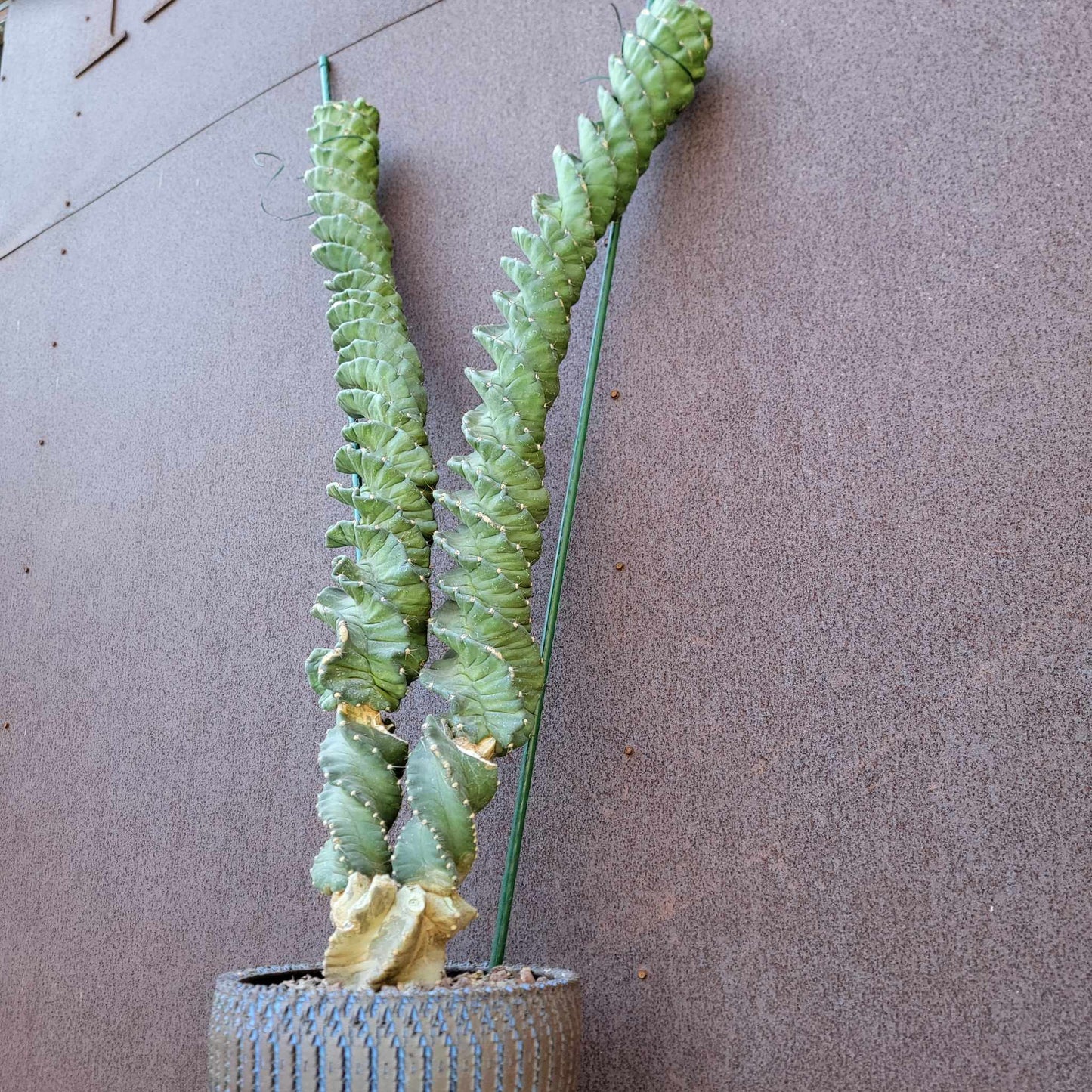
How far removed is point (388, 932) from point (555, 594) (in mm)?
456

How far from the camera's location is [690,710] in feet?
3.96

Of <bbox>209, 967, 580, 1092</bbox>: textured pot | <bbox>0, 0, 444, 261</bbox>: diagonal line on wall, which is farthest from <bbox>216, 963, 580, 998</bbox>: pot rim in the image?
<bbox>0, 0, 444, 261</bbox>: diagonal line on wall

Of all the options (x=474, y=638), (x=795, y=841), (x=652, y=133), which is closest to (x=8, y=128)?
(x=652, y=133)

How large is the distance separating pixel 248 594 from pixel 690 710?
2.61 ft

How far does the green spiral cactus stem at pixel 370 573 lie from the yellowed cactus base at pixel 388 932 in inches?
1.8

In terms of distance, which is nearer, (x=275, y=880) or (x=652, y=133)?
(x=652, y=133)

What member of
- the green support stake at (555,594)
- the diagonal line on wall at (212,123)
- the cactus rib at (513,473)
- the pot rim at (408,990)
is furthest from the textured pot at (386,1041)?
the diagonal line on wall at (212,123)

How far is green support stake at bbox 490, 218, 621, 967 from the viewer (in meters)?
1.16

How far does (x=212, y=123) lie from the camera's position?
2066mm

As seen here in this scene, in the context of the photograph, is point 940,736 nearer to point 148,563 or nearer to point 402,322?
point 402,322

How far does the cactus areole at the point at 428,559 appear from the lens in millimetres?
981

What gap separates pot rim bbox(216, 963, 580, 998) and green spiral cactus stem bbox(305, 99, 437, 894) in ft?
0.31

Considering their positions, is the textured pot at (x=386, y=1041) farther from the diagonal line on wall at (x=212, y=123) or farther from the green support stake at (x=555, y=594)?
the diagonal line on wall at (x=212, y=123)

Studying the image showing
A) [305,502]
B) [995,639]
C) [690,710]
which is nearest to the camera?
[995,639]
